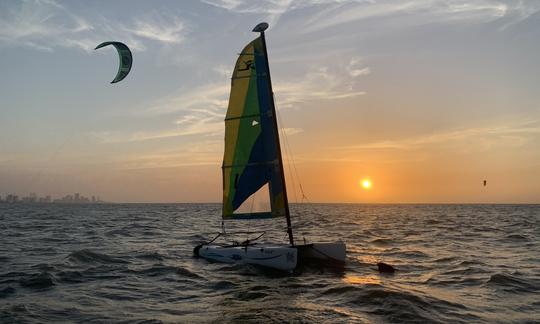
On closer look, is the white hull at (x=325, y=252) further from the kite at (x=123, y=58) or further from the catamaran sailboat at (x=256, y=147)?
the kite at (x=123, y=58)

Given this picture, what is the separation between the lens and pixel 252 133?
1825 cm

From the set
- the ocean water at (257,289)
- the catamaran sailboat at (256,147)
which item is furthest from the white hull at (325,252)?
the ocean water at (257,289)

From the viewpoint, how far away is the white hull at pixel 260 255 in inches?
671

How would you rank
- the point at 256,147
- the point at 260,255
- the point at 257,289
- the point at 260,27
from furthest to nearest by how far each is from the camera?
the point at 256,147 → the point at 260,27 → the point at 260,255 → the point at 257,289

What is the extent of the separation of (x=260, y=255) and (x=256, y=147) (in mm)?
4487

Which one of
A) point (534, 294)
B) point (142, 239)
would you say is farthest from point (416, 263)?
point (142, 239)

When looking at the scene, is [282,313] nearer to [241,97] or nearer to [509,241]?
[241,97]

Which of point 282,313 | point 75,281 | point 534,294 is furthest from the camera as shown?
point 75,281

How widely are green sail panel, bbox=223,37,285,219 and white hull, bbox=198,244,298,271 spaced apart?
143cm

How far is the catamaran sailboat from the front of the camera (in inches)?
710

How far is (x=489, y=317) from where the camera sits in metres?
11.6

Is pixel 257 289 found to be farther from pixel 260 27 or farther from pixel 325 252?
pixel 260 27

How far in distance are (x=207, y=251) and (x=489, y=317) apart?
494 inches

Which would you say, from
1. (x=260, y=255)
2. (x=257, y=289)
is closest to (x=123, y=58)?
(x=260, y=255)
